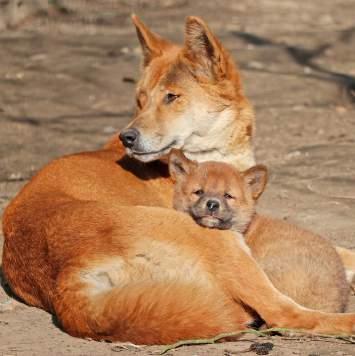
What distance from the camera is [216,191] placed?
562cm

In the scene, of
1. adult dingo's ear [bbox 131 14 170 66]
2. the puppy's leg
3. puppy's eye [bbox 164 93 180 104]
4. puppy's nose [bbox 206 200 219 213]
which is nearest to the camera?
the puppy's leg

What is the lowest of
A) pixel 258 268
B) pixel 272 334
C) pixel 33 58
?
pixel 33 58

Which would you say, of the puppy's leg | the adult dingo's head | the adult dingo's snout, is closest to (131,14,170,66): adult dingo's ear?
the adult dingo's head

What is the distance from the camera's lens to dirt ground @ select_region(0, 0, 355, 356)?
563 centimetres

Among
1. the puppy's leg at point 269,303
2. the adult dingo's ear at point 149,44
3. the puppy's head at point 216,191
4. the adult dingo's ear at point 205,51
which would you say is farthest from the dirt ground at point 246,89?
the adult dingo's ear at point 149,44

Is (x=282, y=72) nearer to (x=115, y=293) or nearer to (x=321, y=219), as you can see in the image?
(x=321, y=219)

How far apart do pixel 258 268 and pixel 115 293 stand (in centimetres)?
75

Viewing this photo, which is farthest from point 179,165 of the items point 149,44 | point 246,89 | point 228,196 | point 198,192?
point 246,89

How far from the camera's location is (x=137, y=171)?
20.9 feet

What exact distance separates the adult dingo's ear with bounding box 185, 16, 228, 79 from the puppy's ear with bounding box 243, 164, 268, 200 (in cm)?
98

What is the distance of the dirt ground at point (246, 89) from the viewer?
563 centimetres

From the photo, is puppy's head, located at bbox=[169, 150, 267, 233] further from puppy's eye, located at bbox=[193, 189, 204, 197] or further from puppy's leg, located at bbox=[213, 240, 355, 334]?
puppy's leg, located at bbox=[213, 240, 355, 334]

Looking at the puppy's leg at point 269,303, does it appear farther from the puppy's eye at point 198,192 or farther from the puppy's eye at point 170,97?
the puppy's eye at point 170,97

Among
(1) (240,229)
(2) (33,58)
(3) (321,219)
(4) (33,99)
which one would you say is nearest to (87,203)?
(1) (240,229)
